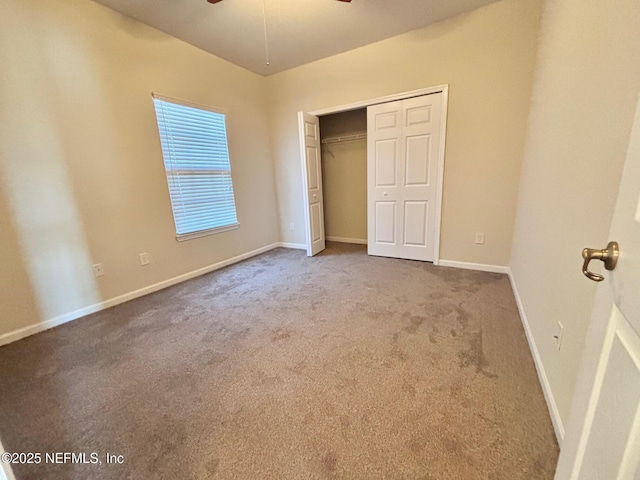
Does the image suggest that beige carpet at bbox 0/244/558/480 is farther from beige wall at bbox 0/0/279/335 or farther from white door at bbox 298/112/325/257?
white door at bbox 298/112/325/257

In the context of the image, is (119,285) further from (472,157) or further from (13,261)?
(472,157)

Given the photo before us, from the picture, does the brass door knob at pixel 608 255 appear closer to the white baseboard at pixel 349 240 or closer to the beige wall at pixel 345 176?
the beige wall at pixel 345 176

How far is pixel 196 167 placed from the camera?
10.8ft

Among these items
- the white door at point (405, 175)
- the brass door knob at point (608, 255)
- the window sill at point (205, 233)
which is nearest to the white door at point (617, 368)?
the brass door knob at point (608, 255)

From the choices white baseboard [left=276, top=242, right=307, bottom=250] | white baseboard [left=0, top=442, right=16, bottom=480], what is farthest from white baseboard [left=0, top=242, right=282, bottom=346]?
white baseboard [left=0, top=442, right=16, bottom=480]

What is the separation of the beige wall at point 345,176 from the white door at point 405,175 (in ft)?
2.58

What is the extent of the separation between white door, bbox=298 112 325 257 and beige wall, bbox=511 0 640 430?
2599 millimetres

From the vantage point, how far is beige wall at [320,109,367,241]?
4.30 metres

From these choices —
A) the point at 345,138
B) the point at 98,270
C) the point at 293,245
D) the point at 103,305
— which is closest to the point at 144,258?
the point at 98,270

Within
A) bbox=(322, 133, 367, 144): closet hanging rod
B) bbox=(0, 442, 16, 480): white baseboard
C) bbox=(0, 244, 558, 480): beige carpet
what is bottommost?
bbox=(0, 244, 558, 480): beige carpet

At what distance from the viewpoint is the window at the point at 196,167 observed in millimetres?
3018

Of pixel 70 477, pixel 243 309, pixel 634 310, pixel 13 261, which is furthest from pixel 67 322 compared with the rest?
pixel 634 310

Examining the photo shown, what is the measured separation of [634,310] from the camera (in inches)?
19.8

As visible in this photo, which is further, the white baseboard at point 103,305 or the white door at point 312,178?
the white door at point 312,178
